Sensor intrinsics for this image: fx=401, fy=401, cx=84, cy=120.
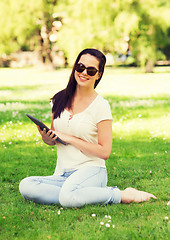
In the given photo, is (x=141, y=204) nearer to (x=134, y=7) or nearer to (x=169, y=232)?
(x=169, y=232)

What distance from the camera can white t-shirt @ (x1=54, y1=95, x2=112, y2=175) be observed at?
4852 millimetres

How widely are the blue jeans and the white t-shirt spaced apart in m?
0.10

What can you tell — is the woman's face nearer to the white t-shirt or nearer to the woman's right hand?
the white t-shirt

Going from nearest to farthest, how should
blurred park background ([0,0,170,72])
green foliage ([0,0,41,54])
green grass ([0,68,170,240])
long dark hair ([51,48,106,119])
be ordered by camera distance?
green grass ([0,68,170,240])
long dark hair ([51,48,106,119])
blurred park background ([0,0,170,72])
green foliage ([0,0,41,54])

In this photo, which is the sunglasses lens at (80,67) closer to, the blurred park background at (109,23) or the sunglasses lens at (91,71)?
the sunglasses lens at (91,71)

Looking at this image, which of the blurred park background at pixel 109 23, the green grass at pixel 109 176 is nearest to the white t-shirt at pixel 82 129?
the green grass at pixel 109 176

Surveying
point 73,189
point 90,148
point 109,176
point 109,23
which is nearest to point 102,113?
point 90,148

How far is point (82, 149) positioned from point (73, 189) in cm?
49

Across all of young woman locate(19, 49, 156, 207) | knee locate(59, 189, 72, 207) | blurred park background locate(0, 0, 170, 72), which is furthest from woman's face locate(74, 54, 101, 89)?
blurred park background locate(0, 0, 170, 72)

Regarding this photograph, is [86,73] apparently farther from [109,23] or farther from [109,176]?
[109,23]

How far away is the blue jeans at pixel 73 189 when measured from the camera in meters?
4.68

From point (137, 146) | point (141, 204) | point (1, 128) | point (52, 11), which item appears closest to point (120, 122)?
point (137, 146)

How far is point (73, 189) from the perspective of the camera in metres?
4.66

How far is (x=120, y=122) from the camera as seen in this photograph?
1070cm
